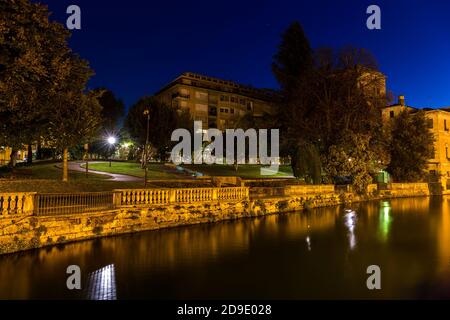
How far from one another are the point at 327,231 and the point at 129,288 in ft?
38.2

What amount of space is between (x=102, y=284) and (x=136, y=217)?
7.01 meters

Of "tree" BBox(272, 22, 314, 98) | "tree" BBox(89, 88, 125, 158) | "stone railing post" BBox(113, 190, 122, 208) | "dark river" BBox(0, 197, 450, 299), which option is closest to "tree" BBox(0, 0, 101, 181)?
"stone railing post" BBox(113, 190, 122, 208)

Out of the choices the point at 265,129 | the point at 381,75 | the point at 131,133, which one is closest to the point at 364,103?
the point at 381,75

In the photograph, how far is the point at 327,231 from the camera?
16.9 m

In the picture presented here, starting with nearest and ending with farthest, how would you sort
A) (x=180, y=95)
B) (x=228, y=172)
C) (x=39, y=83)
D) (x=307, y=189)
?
1. (x=39, y=83)
2. (x=307, y=189)
3. (x=228, y=172)
4. (x=180, y=95)

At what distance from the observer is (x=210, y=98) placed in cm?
7300

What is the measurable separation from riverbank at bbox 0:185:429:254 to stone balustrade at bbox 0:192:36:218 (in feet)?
0.57

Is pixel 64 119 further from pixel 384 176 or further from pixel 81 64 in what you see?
pixel 384 176

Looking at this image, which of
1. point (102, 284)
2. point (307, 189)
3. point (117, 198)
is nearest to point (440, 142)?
point (307, 189)

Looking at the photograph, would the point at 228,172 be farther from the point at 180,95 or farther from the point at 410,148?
the point at 180,95

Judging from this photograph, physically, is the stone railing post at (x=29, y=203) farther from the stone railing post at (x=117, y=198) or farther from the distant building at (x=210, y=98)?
the distant building at (x=210, y=98)

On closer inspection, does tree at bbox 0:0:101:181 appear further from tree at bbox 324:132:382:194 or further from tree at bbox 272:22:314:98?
tree at bbox 272:22:314:98

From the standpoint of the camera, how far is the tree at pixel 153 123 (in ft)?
138

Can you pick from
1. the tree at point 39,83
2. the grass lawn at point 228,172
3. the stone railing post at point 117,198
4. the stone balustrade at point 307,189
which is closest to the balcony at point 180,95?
the grass lawn at point 228,172
